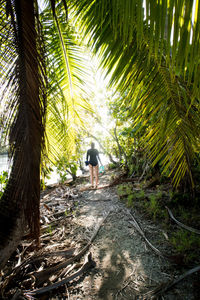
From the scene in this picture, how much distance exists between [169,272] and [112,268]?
709 mm

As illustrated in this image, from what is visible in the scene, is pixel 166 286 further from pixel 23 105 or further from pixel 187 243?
pixel 23 105

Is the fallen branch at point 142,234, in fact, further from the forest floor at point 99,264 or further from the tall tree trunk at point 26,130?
the tall tree trunk at point 26,130

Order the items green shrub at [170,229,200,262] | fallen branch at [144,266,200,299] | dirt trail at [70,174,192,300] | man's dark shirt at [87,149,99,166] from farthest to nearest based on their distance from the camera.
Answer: man's dark shirt at [87,149,99,166]
green shrub at [170,229,200,262]
dirt trail at [70,174,192,300]
fallen branch at [144,266,200,299]

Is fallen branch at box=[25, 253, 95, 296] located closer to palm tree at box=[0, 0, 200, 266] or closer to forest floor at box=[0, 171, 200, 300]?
forest floor at box=[0, 171, 200, 300]

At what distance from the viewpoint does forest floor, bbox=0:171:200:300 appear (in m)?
1.68

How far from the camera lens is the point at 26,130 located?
1.03 metres

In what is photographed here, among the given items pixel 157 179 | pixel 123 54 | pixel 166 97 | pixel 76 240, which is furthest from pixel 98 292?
pixel 157 179

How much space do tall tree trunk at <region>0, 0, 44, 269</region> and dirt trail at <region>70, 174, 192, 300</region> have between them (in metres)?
1.33

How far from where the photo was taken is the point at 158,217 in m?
3.07

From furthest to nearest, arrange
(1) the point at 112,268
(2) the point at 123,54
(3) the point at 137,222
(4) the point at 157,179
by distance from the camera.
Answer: (4) the point at 157,179 < (3) the point at 137,222 < (1) the point at 112,268 < (2) the point at 123,54

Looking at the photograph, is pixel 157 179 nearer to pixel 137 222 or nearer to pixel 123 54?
pixel 137 222

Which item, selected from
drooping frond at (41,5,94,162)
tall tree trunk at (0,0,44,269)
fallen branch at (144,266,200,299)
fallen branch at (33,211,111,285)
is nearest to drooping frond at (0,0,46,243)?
tall tree trunk at (0,0,44,269)

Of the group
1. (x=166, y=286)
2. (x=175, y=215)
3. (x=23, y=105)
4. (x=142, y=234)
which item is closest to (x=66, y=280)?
(x=166, y=286)

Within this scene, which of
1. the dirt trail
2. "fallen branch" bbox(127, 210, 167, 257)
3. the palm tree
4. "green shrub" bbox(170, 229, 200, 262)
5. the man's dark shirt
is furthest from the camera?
the man's dark shirt
